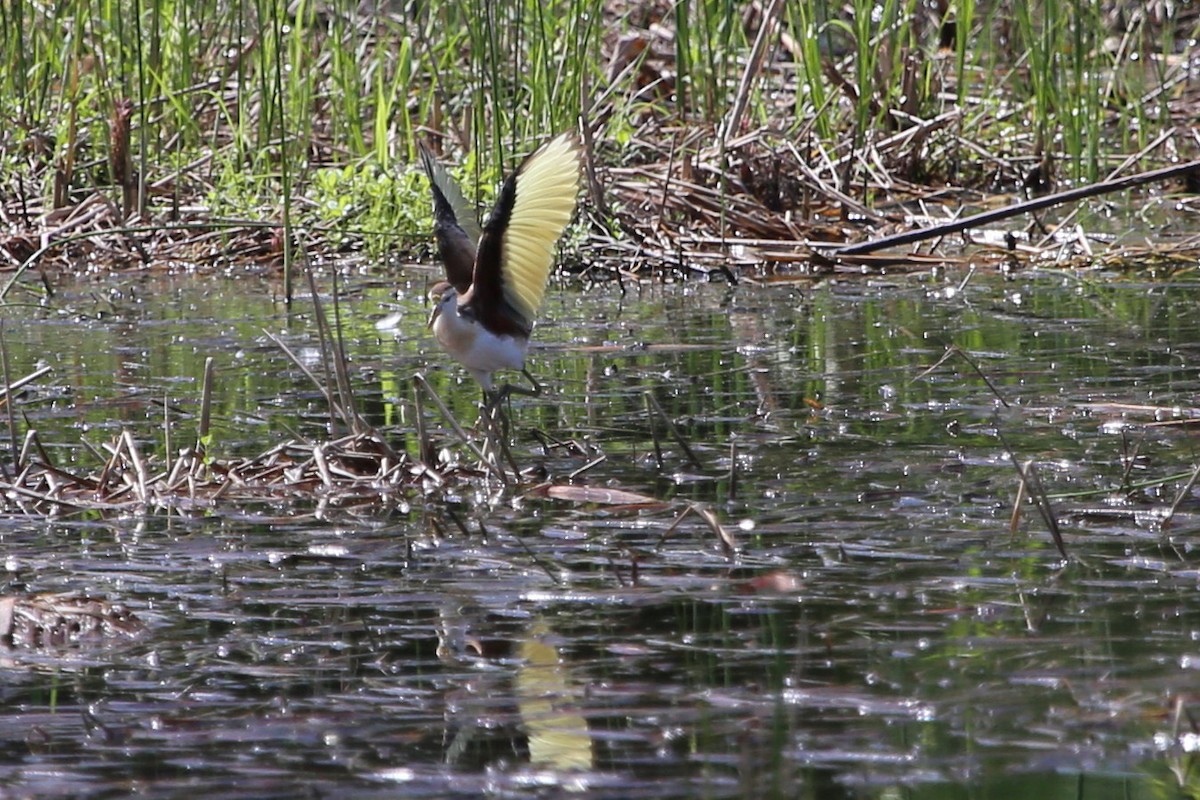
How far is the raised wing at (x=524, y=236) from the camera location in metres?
4.13

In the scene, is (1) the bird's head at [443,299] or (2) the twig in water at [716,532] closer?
(2) the twig in water at [716,532]

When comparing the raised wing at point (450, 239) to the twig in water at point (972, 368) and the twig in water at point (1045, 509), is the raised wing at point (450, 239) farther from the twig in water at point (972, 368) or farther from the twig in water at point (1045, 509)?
the twig in water at point (1045, 509)

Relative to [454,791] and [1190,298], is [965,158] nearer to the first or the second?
[1190,298]

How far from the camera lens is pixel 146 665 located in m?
2.65

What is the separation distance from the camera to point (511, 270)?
14.2ft

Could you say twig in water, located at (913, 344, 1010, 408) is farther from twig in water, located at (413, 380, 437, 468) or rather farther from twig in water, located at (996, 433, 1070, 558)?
twig in water, located at (413, 380, 437, 468)

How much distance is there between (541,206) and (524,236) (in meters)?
0.08

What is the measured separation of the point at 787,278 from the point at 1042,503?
410cm

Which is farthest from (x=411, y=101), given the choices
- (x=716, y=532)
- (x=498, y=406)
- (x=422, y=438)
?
(x=716, y=532)

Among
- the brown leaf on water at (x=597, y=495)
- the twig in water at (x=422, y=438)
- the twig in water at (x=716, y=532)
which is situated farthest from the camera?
the twig in water at (x=422, y=438)

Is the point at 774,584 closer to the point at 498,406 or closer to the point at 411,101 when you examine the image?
the point at 498,406

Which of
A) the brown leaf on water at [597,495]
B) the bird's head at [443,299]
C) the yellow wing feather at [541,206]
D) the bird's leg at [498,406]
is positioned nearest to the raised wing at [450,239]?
the bird's head at [443,299]

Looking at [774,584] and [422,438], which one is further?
[422,438]

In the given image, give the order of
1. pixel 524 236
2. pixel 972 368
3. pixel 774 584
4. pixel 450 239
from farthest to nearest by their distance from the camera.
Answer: pixel 972 368 → pixel 450 239 → pixel 524 236 → pixel 774 584
